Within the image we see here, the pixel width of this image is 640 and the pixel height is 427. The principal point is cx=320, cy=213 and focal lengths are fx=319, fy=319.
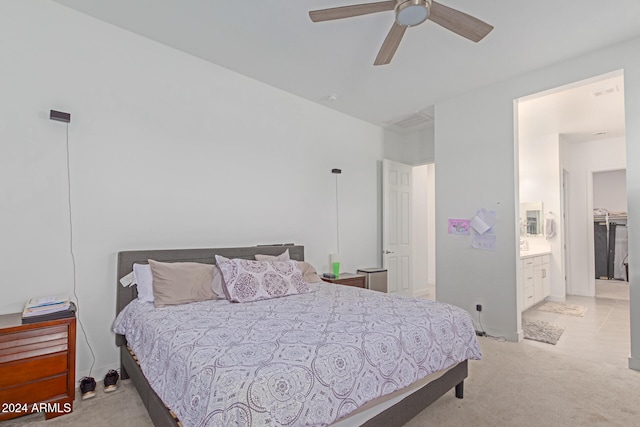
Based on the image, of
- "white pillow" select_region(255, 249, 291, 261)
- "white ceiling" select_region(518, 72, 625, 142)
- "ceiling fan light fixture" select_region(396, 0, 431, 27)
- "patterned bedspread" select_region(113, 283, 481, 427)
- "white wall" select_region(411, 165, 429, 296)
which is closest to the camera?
"patterned bedspread" select_region(113, 283, 481, 427)

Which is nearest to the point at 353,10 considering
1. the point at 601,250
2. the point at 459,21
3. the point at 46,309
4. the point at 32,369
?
the point at 459,21

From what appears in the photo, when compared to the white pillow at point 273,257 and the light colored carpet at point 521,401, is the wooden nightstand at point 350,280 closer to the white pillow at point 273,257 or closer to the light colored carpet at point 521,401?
the white pillow at point 273,257

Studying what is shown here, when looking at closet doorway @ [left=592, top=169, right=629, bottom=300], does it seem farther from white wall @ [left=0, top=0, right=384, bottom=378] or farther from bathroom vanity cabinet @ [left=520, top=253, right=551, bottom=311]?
white wall @ [left=0, top=0, right=384, bottom=378]

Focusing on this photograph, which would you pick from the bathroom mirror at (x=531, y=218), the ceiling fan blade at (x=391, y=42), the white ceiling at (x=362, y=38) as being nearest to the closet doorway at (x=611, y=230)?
the bathroom mirror at (x=531, y=218)

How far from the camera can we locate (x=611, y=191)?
26.3 ft

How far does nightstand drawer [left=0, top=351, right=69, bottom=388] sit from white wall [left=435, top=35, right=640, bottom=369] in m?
3.93

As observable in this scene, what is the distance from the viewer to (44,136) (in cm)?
248

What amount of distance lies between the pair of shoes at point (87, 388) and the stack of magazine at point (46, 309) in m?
0.57

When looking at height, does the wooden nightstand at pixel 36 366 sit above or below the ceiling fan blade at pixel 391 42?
below

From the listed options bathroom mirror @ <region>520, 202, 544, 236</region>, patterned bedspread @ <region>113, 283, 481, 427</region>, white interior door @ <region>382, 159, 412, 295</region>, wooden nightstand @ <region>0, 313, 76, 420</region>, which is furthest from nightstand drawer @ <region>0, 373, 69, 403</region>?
bathroom mirror @ <region>520, 202, 544, 236</region>

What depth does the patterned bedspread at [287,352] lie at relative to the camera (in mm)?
1271

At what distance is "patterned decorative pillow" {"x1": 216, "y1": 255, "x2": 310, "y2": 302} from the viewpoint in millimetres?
2662

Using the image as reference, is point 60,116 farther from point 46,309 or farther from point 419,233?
point 419,233

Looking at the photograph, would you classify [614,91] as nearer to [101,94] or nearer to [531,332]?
[531,332]
